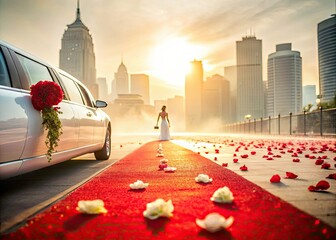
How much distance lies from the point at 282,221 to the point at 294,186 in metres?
1.55

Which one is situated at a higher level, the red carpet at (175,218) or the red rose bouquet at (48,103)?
the red rose bouquet at (48,103)

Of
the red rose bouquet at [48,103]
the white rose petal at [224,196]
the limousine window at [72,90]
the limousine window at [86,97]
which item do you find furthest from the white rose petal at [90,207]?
the limousine window at [86,97]

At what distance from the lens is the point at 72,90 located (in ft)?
18.9

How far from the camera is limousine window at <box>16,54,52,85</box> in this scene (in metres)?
3.95

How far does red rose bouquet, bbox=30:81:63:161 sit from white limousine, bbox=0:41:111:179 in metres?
0.07

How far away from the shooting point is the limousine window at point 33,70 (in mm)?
3947

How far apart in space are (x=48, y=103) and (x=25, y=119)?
40cm

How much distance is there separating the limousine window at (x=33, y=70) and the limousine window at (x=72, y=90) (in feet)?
2.46

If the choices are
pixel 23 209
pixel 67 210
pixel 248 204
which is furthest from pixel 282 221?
pixel 23 209

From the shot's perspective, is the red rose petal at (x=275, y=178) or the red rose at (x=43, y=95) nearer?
the red rose at (x=43, y=95)

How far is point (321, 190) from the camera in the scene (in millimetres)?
3363

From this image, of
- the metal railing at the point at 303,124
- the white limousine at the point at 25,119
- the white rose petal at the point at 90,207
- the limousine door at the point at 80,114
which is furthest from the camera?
the metal railing at the point at 303,124

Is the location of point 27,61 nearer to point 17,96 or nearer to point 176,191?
point 17,96

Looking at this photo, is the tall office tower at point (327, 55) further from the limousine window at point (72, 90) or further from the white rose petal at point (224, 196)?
the white rose petal at point (224, 196)
